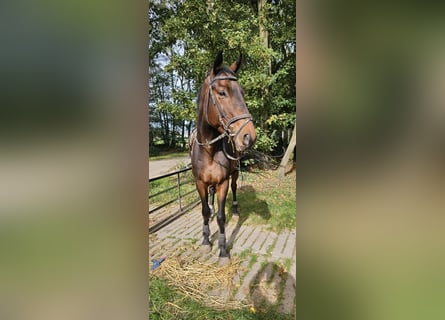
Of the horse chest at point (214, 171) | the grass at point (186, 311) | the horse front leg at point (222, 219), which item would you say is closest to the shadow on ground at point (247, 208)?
the horse front leg at point (222, 219)

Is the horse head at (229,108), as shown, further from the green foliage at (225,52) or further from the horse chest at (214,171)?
the green foliage at (225,52)

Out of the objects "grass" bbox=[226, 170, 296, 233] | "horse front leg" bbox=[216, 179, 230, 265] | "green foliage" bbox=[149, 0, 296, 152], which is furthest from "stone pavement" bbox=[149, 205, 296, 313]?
"green foliage" bbox=[149, 0, 296, 152]

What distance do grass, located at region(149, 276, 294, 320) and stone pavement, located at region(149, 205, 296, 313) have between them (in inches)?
4.6

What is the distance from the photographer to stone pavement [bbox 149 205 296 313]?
85.6 inches

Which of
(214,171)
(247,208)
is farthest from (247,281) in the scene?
(247,208)

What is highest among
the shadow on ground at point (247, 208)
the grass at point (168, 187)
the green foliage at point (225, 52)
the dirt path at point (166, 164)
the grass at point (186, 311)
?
the green foliage at point (225, 52)

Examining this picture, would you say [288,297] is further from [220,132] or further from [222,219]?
[220,132]

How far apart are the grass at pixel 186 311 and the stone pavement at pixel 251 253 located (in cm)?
12

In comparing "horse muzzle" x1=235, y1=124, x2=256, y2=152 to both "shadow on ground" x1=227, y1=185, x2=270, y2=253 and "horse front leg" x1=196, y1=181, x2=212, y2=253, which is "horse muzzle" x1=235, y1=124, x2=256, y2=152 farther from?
"shadow on ground" x1=227, y1=185, x2=270, y2=253

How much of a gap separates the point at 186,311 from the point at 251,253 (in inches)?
41.9

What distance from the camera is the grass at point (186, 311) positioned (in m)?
1.88
